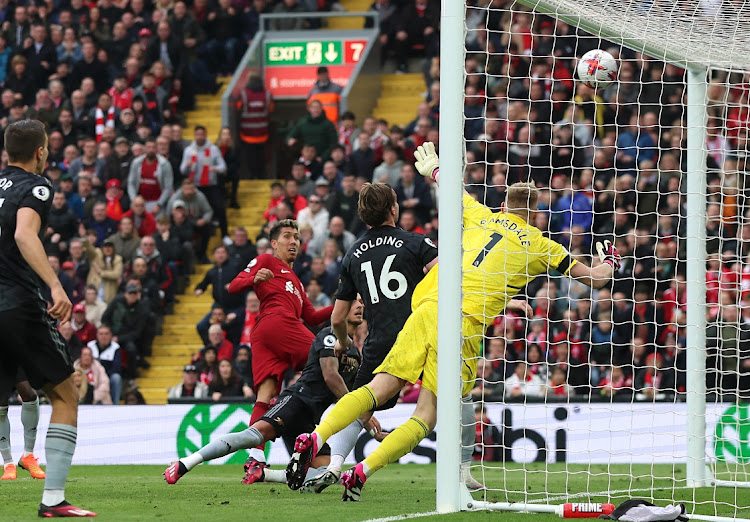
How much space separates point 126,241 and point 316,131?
11.2 feet

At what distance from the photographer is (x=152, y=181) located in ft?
59.1

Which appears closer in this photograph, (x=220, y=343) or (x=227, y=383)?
(x=227, y=383)

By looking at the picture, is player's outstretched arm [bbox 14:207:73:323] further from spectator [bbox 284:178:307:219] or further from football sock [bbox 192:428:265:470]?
spectator [bbox 284:178:307:219]

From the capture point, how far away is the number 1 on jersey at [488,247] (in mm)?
7500

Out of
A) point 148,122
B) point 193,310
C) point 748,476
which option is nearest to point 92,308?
point 193,310

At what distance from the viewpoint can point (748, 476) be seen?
10695 millimetres

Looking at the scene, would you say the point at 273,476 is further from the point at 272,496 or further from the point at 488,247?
the point at 488,247

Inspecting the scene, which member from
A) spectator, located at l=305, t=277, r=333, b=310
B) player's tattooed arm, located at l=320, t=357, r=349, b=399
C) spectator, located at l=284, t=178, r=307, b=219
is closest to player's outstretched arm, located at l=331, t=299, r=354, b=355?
player's tattooed arm, located at l=320, t=357, r=349, b=399

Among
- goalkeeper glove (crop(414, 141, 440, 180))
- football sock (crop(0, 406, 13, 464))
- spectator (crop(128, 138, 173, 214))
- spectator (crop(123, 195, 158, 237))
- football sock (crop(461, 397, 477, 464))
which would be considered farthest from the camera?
spectator (crop(128, 138, 173, 214))

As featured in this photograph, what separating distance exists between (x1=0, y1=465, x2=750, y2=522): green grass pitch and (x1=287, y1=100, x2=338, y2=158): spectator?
788 centimetres

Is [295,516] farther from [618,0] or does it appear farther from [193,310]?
[193,310]

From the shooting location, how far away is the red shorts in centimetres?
959

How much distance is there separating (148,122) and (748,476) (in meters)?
12.0

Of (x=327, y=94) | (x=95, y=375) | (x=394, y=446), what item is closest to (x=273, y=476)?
(x=394, y=446)
